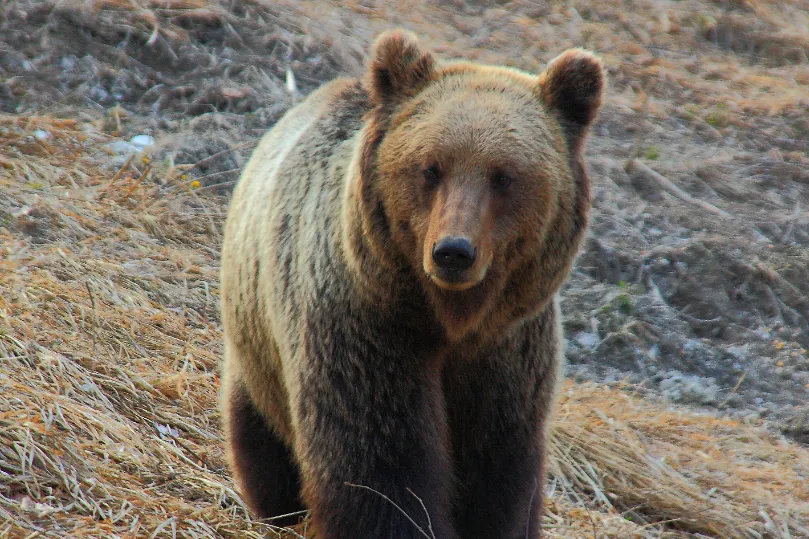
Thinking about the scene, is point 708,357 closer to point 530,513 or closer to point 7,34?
point 530,513

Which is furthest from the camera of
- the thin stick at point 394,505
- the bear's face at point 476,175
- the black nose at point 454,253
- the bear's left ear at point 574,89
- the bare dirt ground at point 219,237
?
the bare dirt ground at point 219,237

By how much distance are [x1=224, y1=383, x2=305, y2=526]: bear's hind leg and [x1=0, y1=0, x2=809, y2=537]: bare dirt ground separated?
140 millimetres

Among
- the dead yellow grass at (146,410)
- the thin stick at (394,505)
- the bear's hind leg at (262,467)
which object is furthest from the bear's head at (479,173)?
the dead yellow grass at (146,410)

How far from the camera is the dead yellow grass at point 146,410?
156 inches

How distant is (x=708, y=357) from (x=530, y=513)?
11.5 ft

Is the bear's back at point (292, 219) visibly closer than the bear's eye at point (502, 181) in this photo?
No

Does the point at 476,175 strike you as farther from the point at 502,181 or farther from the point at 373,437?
the point at 373,437

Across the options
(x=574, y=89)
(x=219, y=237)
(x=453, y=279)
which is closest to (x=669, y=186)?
(x=219, y=237)

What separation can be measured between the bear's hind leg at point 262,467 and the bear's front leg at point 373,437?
2.72 feet

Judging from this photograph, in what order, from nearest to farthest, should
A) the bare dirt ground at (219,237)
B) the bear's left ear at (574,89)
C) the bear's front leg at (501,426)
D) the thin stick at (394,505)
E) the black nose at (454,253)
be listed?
the black nose at (454,253), the thin stick at (394,505), the bear's left ear at (574,89), the bear's front leg at (501,426), the bare dirt ground at (219,237)

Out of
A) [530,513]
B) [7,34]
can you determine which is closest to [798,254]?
[530,513]

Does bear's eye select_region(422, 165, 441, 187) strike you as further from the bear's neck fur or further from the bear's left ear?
the bear's left ear

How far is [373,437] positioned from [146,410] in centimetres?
187

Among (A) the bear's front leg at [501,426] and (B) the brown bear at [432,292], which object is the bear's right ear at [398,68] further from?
(A) the bear's front leg at [501,426]
